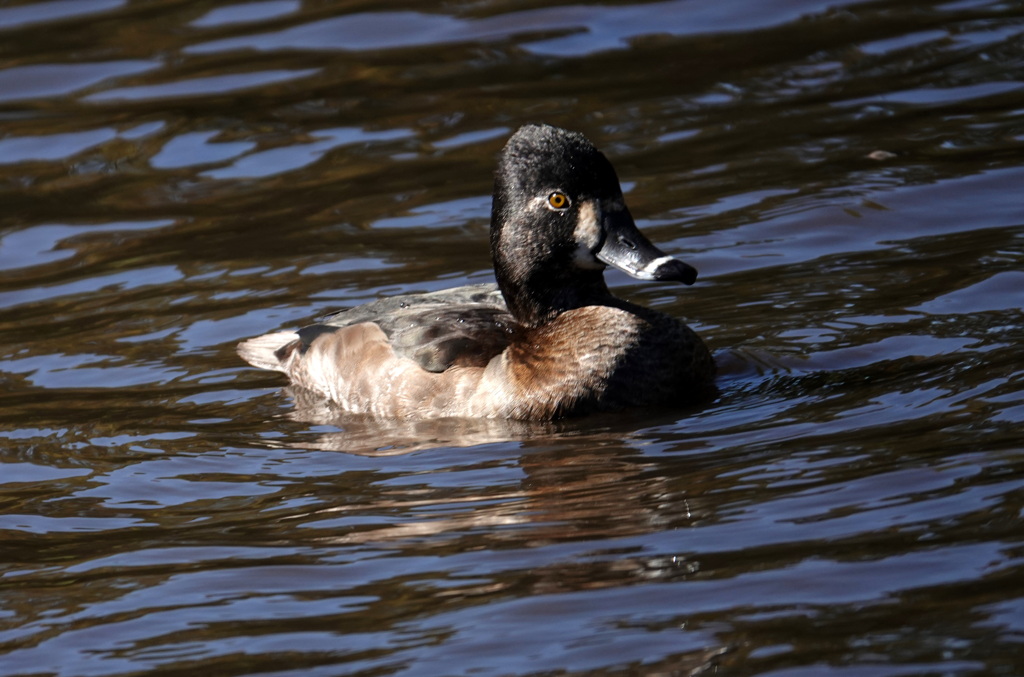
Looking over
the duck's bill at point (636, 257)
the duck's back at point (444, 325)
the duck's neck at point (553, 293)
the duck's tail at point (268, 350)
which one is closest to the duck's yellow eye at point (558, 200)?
the duck's bill at point (636, 257)

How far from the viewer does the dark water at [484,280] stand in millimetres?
4668

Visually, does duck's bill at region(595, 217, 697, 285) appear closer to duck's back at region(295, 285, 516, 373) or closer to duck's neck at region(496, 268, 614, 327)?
duck's neck at region(496, 268, 614, 327)

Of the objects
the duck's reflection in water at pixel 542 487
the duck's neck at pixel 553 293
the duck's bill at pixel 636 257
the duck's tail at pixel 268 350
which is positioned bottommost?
the duck's reflection in water at pixel 542 487

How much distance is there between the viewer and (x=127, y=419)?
727 cm

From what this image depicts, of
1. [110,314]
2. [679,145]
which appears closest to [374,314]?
[110,314]

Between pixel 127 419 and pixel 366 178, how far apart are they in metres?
3.92

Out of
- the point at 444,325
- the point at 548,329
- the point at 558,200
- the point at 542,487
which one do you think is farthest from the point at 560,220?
the point at 542,487

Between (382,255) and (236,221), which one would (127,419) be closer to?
(382,255)

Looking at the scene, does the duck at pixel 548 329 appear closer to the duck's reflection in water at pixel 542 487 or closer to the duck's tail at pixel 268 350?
the duck's reflection in water at pixel 542 487

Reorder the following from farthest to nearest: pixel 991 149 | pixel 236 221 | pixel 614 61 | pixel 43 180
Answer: pixel 614 61 < pixel 43 180 < pixel 236 221 < pixel 991 149

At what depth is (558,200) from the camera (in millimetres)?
6773

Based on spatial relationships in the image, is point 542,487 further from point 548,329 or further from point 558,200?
point 558,200

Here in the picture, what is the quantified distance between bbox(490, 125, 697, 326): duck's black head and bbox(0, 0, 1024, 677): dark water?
715 mm

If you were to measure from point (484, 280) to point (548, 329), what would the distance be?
1.92m
